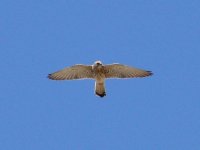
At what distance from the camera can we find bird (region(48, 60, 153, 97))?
436 inches

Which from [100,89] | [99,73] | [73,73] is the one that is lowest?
[100,89]

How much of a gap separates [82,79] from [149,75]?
6.41 feet

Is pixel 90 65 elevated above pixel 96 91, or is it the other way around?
pixel 90 65

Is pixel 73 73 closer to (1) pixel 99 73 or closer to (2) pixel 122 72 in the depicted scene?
(1) pixel 99 73

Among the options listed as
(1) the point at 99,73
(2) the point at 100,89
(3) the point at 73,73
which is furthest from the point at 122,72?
(3) the point at 73,73

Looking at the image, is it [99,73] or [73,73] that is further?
[73,73]

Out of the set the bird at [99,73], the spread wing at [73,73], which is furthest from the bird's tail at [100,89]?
the spread wing at [73,73]

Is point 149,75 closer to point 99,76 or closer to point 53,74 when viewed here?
point 99,76

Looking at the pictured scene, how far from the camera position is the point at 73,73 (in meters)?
11.5

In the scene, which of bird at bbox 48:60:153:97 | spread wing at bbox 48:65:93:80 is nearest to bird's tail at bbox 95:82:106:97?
bird at bbox 48:60:153:97

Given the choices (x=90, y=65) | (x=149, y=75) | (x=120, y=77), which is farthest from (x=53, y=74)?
(x=149, y=75)

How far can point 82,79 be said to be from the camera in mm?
11328

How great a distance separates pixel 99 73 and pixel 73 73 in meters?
0.83

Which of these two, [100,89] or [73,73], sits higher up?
[73,73]
